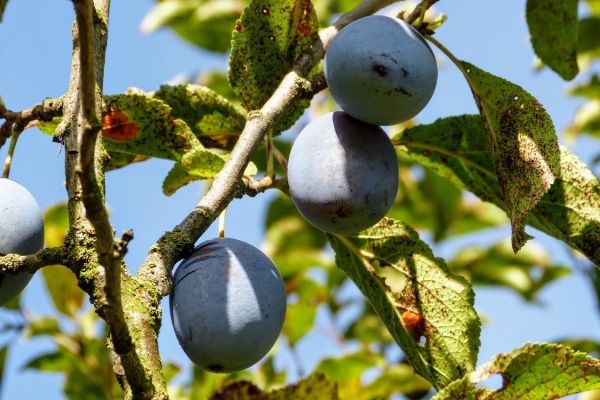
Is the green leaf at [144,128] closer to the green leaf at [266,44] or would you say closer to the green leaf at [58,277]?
the green leaf at [266,44]

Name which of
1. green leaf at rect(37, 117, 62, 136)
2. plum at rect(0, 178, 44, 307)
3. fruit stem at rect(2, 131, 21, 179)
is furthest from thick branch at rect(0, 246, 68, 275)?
green leaf at rect(37, 117, 62, 136)

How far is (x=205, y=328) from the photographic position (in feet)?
3.94

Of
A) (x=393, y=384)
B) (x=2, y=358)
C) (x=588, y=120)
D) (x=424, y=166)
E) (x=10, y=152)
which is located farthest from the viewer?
(x=588, y=120)

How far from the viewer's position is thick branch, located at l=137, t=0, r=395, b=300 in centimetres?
114

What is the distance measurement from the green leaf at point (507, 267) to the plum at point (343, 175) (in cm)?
205

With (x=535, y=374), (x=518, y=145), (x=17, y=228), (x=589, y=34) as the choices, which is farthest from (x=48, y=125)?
(x=589, y=34)

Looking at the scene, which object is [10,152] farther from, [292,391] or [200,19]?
[200,19]

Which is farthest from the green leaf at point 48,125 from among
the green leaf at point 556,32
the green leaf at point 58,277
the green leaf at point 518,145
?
the green leaf at point 58,277

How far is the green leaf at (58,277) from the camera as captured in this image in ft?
9.76

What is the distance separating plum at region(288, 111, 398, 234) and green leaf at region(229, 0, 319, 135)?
20 cm

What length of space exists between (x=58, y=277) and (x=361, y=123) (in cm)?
194

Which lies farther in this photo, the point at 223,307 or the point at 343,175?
the point at 343,175

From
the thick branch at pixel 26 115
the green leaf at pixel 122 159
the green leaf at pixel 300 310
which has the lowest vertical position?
the thick branch at pixel 26 115

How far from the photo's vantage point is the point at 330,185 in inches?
53.0
